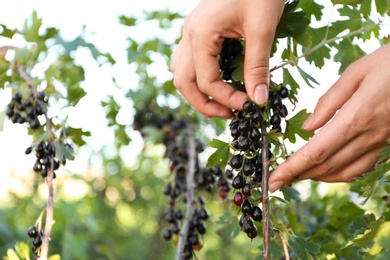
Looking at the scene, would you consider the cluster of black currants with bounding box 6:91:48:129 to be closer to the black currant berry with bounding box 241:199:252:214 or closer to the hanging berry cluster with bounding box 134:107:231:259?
the hanging berry cluster with bounding box 134:107:231:259

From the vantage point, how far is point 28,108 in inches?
44.3

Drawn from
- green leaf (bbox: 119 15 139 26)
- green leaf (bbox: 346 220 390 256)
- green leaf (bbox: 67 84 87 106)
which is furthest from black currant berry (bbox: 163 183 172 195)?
green leaf (bbox: 119 15 139 26)

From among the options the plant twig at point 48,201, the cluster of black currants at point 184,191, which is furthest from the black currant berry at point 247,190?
the cluster of black currants at point 184,191

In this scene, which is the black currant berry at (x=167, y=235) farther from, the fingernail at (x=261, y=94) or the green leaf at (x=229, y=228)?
the fingernail at (x=261, y=94)

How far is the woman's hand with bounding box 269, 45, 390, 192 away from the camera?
2.61 ft

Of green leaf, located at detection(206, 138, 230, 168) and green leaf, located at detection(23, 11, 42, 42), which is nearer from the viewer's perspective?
green leaf, located at detection(206, 138, 230, 168)

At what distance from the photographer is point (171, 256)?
5453mm

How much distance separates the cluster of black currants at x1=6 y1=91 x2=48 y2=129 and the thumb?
481mm

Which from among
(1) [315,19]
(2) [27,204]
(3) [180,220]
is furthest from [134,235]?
(1) [315,19]

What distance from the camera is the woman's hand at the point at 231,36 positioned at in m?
0.82

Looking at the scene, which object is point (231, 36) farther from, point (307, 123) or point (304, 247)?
point (304, 247)

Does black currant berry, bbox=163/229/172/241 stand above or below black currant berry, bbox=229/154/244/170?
above

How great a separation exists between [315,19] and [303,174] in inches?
14.8

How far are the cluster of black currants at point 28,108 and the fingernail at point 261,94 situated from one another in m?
0.50
